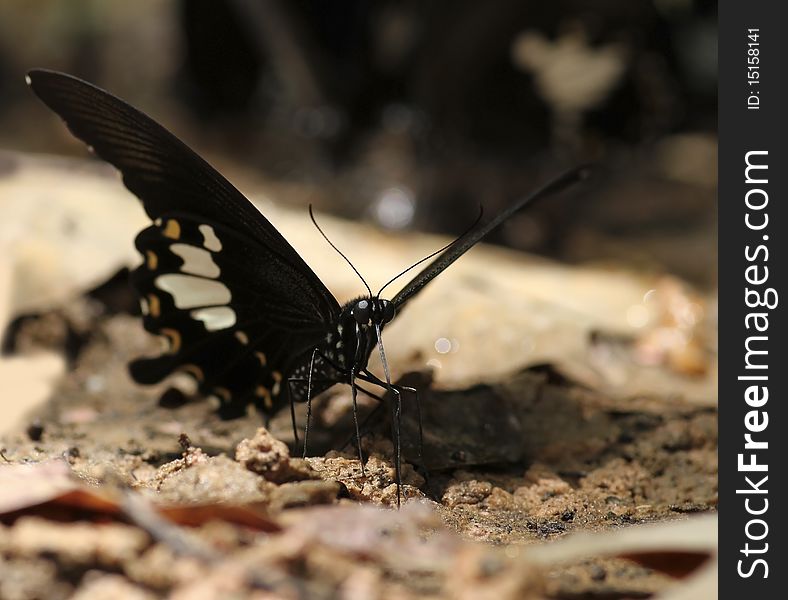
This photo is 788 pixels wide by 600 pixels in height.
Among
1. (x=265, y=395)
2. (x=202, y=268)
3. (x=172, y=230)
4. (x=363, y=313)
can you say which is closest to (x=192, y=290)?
(x=202, y=268)

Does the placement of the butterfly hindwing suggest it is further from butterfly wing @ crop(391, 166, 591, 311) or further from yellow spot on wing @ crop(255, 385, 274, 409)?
butterfly wing @ crop(391, 166, 591, 311)

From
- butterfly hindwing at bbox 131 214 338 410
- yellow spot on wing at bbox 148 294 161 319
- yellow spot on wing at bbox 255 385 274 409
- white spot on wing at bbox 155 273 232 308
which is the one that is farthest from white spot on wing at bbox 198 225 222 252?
yellow spot on wing at bbox 255 385 274 409

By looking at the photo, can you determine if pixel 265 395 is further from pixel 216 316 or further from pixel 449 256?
pixel 449 256

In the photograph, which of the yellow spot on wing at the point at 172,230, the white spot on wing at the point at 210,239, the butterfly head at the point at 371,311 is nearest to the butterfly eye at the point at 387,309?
the butterfly head at the point at 371,311

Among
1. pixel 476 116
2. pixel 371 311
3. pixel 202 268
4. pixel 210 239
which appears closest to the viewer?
pixel 371 311

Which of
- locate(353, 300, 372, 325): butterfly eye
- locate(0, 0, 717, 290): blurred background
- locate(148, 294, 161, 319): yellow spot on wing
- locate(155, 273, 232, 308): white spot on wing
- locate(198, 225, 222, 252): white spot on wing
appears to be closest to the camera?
locate(353, 300, 372, 325): butterfly eye
